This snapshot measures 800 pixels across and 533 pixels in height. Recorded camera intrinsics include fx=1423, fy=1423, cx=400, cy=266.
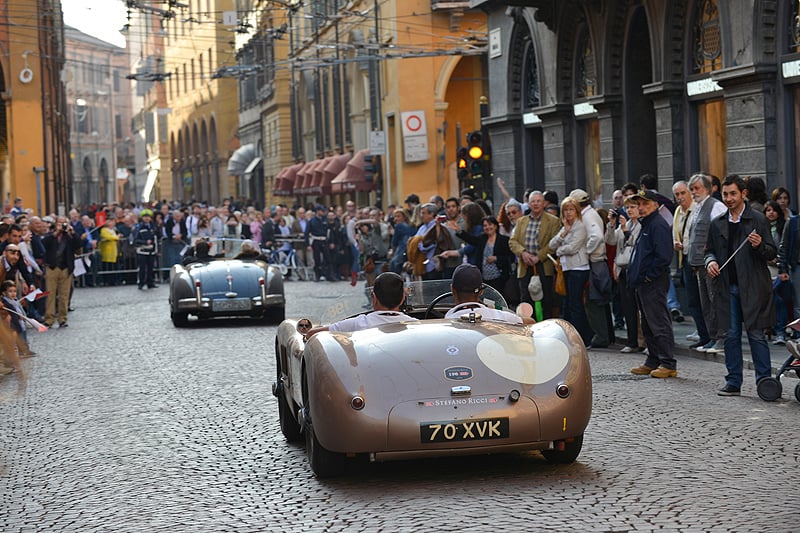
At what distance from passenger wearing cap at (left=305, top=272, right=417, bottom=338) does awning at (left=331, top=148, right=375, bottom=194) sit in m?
38.5

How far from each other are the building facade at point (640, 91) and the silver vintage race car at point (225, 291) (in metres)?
6.39

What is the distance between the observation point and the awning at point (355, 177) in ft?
157

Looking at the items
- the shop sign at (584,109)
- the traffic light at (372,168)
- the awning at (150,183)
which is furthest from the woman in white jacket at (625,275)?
the awning at (150,183)

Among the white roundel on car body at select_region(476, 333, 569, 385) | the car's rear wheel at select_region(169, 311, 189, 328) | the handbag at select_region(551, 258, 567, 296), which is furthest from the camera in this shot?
the car's rear wheel at select_region(169, 311, 189, 328)

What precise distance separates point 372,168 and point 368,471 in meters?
37.3

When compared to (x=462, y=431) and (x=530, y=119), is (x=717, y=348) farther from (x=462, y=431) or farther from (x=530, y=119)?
(x=530, y=119)

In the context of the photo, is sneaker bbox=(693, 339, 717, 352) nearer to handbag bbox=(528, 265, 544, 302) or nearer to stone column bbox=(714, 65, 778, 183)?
handbag bbox=(528, 265, 544, 302)

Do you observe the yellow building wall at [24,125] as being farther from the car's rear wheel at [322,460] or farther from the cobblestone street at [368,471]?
the car's rear wheel at [322,460]

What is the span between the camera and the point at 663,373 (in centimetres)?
1270

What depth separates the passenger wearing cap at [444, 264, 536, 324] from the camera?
8992 millimetres

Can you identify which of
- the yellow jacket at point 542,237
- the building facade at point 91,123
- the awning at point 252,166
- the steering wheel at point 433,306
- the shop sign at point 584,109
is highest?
the building facade at point 91,123

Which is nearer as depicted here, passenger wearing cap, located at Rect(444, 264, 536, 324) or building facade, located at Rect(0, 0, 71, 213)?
passenger wearing cap, located at Rect(444, 264, 536, 324)

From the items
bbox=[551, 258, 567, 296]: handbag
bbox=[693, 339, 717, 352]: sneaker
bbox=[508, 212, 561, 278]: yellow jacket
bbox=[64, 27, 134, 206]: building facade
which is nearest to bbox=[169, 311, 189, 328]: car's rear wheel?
bbox=[508, 212, 561, 278]: yellow jacket

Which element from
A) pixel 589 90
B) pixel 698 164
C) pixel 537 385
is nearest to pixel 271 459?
pixel 537 385
